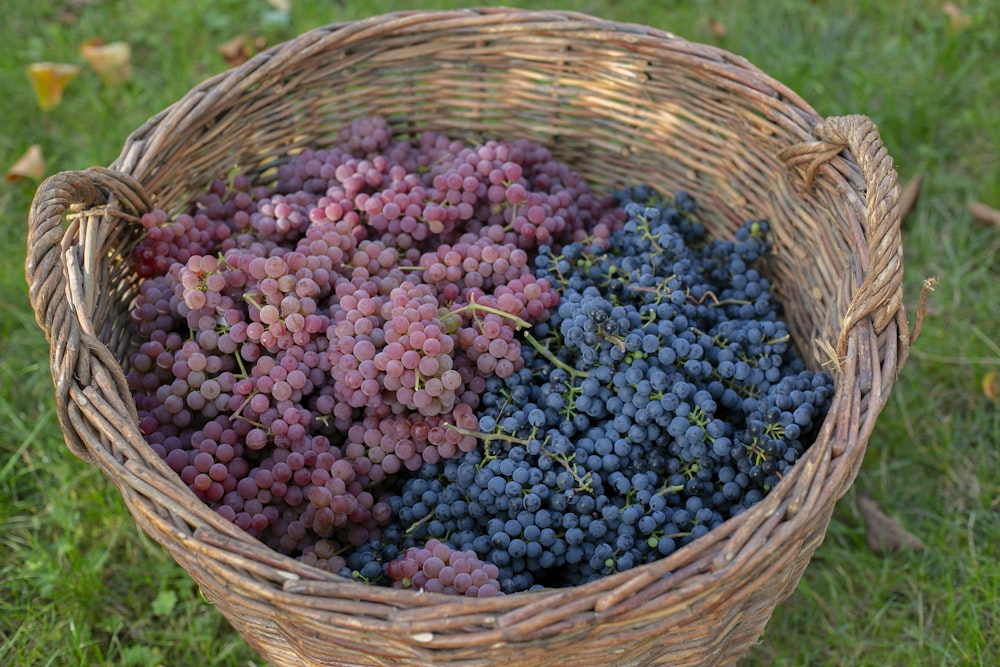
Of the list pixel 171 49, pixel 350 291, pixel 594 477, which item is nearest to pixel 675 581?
pixel 594 477

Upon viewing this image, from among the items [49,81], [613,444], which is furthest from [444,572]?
[49,81]

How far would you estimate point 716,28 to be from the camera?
2846 millimetres

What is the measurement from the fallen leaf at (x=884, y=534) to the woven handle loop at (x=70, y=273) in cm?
152

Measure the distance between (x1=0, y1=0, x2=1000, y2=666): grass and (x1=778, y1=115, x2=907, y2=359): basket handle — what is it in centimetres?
72

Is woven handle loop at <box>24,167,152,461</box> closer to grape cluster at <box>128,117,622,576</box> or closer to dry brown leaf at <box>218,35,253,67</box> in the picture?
grape cluster at <box>128,117,622,576</box>

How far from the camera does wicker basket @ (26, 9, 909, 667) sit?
112 centimetres

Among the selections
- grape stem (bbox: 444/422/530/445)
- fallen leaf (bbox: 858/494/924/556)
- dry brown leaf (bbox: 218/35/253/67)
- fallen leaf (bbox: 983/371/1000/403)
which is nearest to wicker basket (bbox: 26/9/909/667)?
grape stem (bbox: 444/422/530/445)

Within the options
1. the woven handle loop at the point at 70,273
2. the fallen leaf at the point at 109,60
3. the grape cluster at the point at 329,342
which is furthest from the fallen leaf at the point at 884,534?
the fallen leaf at the point at 109,60

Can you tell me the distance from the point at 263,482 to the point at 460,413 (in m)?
0.33

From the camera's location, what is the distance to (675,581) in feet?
3.67

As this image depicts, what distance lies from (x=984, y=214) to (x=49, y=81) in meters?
2.63

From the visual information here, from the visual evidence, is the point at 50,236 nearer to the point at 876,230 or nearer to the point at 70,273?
the point at 70,273

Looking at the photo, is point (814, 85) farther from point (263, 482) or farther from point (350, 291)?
point (263, 482)

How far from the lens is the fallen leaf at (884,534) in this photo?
1.89 meters
